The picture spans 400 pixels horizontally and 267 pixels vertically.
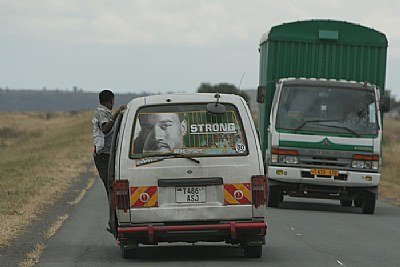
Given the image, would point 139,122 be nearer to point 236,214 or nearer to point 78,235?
point 236,214

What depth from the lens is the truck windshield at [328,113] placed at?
19.7 meters

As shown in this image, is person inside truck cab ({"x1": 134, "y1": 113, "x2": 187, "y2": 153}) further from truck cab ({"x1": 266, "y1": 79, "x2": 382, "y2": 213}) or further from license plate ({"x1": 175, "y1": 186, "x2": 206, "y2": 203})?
truck cab ({"x1": 266, "y1": 79, "x2": 382, "y2": 213})

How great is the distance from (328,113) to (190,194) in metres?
8.53

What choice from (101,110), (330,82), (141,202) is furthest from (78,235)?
(330,82)

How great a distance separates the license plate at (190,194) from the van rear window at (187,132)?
1.28ft

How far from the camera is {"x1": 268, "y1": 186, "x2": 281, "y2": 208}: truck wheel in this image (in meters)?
20.3

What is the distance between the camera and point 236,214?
459 inches

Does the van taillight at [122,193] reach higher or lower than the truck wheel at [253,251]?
higher

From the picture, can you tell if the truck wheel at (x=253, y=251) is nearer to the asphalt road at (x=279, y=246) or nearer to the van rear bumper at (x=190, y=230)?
the asphalt road at (x=279, y=246)

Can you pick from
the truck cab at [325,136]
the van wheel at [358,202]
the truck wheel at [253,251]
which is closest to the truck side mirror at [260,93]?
the truck cab at [325,136]

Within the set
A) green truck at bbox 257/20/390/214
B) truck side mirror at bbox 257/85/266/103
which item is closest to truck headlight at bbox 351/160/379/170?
green truck at bbox 257/20/390/214

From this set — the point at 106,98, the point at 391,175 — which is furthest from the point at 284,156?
the point at 391,175

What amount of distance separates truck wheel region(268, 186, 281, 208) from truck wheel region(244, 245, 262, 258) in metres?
7.96

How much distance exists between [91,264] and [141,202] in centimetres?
91
